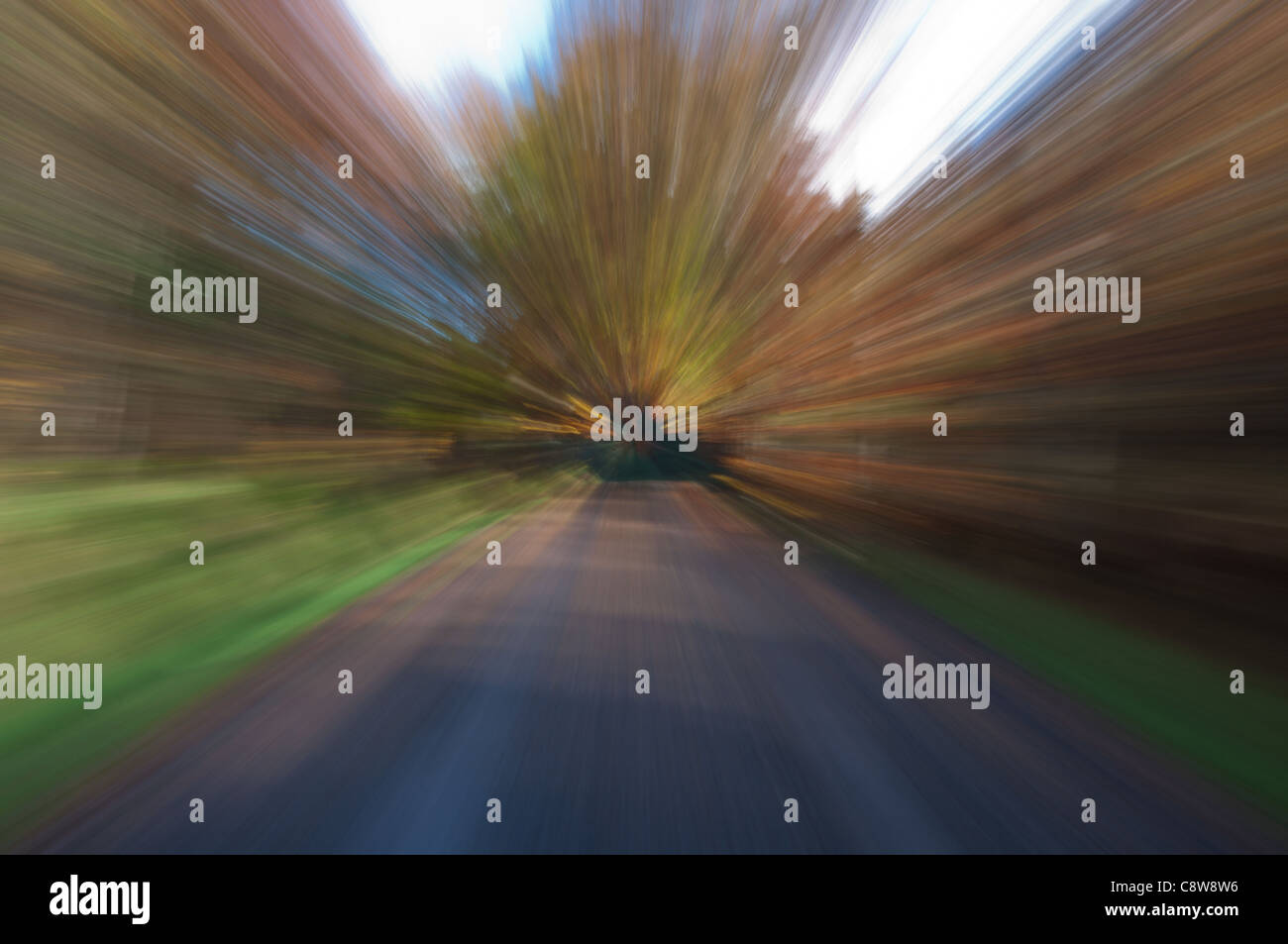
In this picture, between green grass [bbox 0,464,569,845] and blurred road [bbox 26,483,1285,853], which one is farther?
green grass [bbox 0,464,569,845]

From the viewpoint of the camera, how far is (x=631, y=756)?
2416 mm

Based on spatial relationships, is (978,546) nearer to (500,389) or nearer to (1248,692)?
(1248,692)

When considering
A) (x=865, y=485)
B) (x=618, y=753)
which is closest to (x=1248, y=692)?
(x=618, y=753)

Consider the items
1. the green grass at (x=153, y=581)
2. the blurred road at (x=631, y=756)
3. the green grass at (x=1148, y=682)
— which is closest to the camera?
the blurred road at (x=631, y=756)

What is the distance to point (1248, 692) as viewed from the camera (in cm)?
299

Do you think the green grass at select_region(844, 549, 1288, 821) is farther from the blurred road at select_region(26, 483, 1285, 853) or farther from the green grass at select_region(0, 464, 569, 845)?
the green grass at select_region(0, 464, 569, 845)

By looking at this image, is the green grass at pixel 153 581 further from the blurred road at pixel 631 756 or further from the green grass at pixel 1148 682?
the green grass at pixel 1148 682

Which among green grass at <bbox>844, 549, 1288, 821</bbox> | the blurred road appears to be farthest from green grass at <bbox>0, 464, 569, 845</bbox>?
green grass at <bbox>844, 549, 1288, 821</bbox>

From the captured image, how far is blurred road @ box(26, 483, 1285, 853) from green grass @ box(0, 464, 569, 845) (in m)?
0.25

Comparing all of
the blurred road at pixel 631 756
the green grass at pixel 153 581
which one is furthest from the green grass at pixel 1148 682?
the green grass at pixel 153 581

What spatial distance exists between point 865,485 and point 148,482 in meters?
7.98

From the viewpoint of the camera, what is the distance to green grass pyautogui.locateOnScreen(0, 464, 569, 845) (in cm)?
264

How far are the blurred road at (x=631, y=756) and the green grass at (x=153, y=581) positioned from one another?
253 millimetres

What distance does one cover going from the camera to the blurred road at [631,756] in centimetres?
198
